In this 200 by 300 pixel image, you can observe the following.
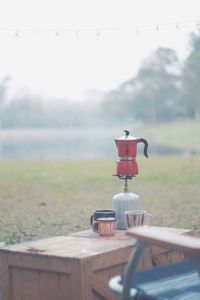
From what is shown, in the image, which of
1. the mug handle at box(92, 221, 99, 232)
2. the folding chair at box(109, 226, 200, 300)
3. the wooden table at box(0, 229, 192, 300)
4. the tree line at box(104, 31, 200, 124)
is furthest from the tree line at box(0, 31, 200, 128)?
the folding chair at box(109, 226, 200, 300)

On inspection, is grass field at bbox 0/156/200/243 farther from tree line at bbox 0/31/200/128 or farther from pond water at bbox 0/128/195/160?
tree line at bbox 0/31/200/128

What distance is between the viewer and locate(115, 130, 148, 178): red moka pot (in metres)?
2.67

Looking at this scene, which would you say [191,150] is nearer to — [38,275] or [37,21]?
[37,21]

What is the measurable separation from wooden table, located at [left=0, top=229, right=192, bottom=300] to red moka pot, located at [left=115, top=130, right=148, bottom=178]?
406 mm

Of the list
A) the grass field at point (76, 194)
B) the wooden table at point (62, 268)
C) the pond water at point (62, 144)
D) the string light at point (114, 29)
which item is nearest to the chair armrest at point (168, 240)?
the wooden table at point (62, 268)

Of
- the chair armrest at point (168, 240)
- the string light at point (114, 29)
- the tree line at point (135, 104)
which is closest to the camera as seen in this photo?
the chair armrest at point (168, 240)

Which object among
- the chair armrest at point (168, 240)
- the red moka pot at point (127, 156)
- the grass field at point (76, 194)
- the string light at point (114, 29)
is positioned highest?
the string light at point (114, 29)

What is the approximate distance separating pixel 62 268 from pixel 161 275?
0.33m

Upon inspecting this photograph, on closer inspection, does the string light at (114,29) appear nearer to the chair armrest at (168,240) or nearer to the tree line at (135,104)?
the chair armrest at (168,240)

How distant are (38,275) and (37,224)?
2.42 metres

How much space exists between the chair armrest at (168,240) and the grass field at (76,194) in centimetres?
237

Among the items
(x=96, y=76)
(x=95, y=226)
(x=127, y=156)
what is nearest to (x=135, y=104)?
(x=96, y=76)

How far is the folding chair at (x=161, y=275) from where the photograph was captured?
67.6 inches

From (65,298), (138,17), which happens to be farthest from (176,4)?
(65,298)
